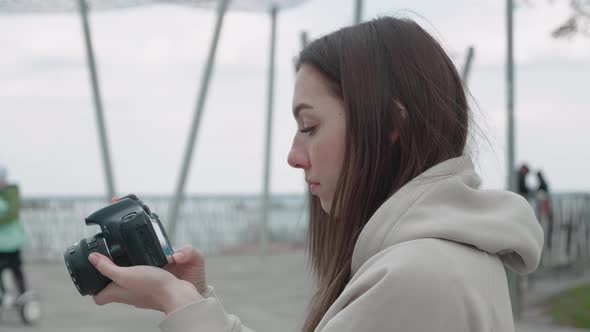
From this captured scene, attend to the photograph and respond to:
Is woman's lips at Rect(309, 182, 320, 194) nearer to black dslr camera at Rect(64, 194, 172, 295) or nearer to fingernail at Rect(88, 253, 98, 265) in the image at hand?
black dslr camera at Rect(64, 194, 172, 295)

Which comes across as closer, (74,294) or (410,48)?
(410,48)

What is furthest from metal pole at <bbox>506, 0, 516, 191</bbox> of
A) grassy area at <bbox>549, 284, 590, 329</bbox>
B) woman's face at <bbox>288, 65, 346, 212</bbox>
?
woman's face at <bbox>288, 65, 346, 212</bbox>

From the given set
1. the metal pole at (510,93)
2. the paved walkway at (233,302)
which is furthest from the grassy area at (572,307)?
the metal pole at (510,93)

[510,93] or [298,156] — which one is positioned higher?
[298,156]

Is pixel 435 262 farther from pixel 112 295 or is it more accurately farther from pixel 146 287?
pixel 112 295

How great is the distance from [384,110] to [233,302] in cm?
836

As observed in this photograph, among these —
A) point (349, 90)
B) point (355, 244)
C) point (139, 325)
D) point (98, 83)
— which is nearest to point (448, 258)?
point (355, 244)

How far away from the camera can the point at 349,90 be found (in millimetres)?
1412

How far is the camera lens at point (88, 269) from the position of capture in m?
1.63

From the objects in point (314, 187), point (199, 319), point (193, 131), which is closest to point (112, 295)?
point (199, 319)

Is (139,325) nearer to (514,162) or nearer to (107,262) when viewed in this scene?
(514,162)

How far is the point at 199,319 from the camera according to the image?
1398 mm

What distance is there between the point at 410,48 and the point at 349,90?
143mm

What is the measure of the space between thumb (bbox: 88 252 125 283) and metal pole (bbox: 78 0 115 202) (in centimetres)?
832
